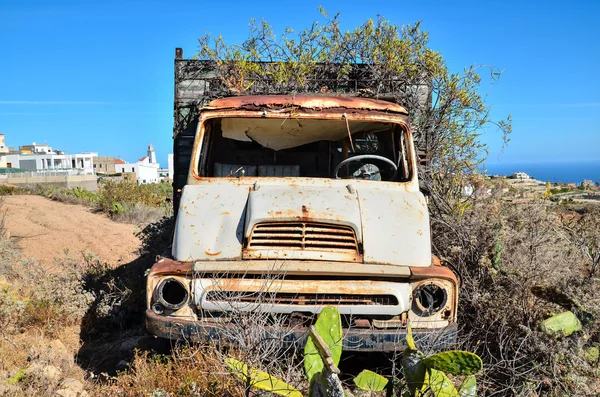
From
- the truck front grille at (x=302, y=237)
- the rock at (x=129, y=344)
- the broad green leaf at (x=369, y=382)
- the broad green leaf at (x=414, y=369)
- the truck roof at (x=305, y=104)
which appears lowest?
the rock at (x=129, y=344)

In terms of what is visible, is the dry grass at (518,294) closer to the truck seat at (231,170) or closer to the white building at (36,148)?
the truck seat at (231,170)

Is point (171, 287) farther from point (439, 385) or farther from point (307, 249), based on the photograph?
point (439, 385)

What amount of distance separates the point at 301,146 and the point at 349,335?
2.31 m

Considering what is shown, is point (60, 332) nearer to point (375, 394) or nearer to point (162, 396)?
point (162, 396)

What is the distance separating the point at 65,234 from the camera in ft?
35.5

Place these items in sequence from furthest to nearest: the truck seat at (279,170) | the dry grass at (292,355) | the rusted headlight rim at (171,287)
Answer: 1. the truck seat at (279,170)
2. the rusted headlight rim at (171,287)
3. the dry grass at (292,355)

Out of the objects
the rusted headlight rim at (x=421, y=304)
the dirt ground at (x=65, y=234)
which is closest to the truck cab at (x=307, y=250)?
the rusted headlight rim at (x=421, y=304)

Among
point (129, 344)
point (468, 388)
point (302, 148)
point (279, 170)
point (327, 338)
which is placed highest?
point (302, 148)

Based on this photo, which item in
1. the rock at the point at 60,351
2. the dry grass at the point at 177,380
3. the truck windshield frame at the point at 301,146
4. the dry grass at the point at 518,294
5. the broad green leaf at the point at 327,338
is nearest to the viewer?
the broad green leaf at the point at 327,338

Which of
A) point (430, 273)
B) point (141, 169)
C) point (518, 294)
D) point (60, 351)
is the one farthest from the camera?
point (141, 169)

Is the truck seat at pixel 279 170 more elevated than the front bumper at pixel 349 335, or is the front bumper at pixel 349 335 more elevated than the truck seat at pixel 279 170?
the truck seat at pixel 279 170

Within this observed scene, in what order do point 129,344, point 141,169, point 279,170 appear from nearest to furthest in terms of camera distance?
point 129,344, point 279,170, point 141,169

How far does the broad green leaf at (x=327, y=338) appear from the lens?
3.04 meters

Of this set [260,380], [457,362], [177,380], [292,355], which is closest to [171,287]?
[177,380]
